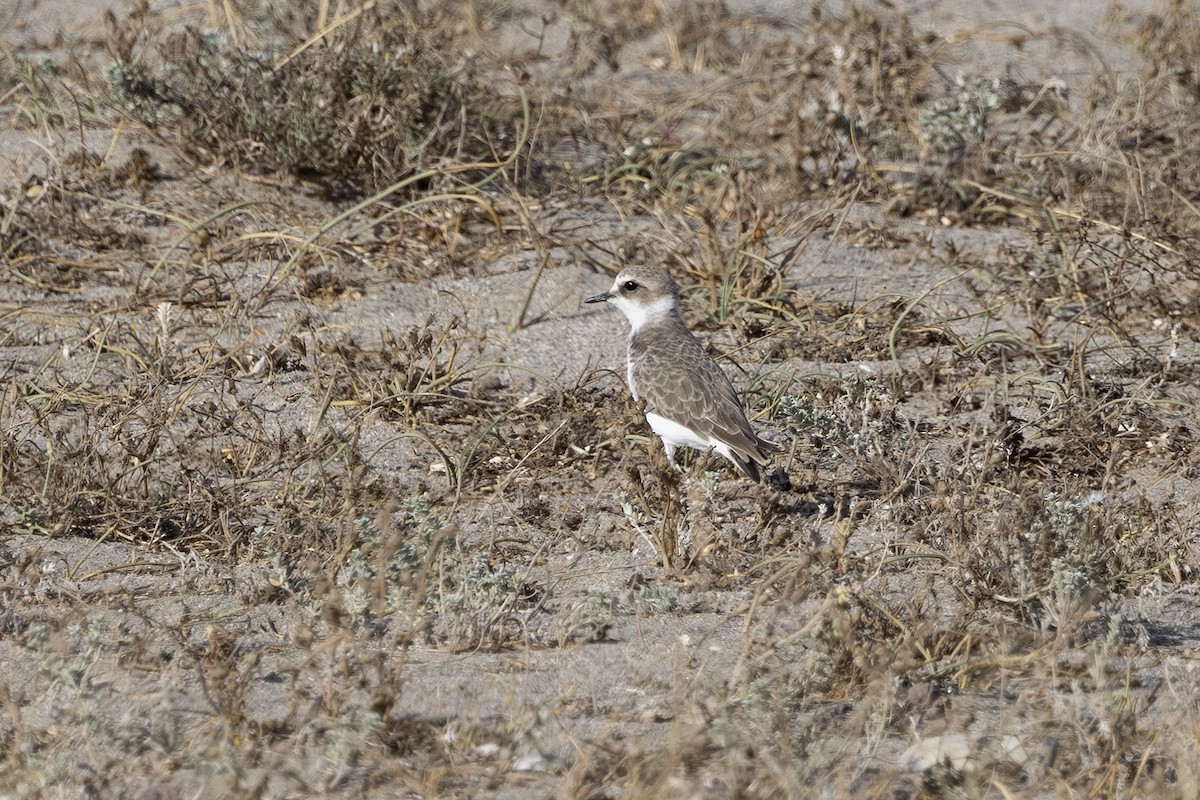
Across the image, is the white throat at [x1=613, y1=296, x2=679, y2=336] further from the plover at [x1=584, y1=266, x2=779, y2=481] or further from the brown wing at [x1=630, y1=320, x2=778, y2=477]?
the brown wing at [x1=630, y1=320, x2=778, y2=477]

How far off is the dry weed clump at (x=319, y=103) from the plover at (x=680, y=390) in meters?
1.56

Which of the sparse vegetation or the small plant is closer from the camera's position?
the sparse vegetation

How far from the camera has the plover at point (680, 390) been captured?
4652 mm

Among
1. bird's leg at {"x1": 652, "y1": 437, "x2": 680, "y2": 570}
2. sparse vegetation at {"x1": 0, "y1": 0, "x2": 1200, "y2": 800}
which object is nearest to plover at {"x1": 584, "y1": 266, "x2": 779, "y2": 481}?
sparse vegetation at {"x1": 0, "y1": 0, "x2": 1200, "y2": 800}

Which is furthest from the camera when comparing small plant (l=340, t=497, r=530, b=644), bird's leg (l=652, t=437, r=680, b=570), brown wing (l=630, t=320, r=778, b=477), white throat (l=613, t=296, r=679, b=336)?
white throat (l=613, t=296, r=679, b=336)

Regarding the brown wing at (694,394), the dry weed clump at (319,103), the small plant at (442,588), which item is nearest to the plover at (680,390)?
the brown wing at (694,394)

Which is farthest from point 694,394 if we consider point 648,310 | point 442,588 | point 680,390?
point 442,588

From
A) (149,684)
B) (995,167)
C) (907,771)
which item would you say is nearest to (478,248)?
(995,167)

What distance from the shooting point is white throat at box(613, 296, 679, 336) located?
5453mm

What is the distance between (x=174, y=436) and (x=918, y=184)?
3.76 metres

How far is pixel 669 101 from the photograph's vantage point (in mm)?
7598

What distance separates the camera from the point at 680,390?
4754mm

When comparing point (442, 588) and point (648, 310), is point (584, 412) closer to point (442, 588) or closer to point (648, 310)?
point (648, 310)

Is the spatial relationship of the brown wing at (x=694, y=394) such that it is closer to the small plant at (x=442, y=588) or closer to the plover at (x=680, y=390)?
the plover at (x=680, y=390)
